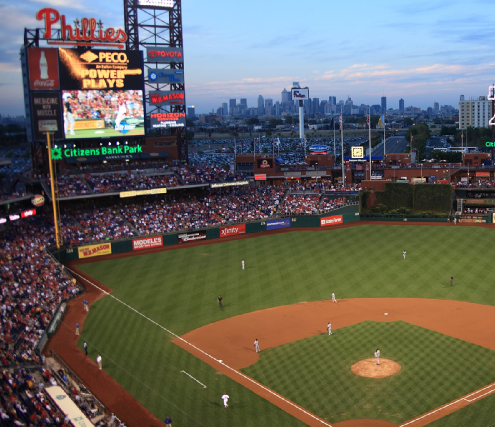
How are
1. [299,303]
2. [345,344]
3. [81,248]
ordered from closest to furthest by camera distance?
[345,344] < [299,303] < [81,248]

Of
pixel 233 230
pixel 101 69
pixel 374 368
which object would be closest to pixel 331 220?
pixel 233 230

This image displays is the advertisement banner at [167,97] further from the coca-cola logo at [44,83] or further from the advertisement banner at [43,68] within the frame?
the coca-cola logo at [44,83]

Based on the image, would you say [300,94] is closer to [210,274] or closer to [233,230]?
[233,230]

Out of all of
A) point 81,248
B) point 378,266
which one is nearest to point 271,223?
point 378,266

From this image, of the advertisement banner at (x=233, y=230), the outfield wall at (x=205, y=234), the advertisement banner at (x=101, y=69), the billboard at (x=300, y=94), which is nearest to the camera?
the outfield wall at (x=205, y=234)

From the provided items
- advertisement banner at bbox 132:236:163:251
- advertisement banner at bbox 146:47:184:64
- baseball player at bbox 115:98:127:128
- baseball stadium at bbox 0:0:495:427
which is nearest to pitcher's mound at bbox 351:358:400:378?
baseball stadium at bbox 0:0:495:427

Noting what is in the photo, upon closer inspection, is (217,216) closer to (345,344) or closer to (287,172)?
(287,172)

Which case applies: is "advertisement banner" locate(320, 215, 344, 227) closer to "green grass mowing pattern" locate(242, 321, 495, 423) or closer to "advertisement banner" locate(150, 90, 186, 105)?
"advertisement banner" locate(150, 90, 186, 105)

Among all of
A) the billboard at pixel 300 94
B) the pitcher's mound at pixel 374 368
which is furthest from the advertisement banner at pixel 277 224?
the billboard at pixel 300 94
